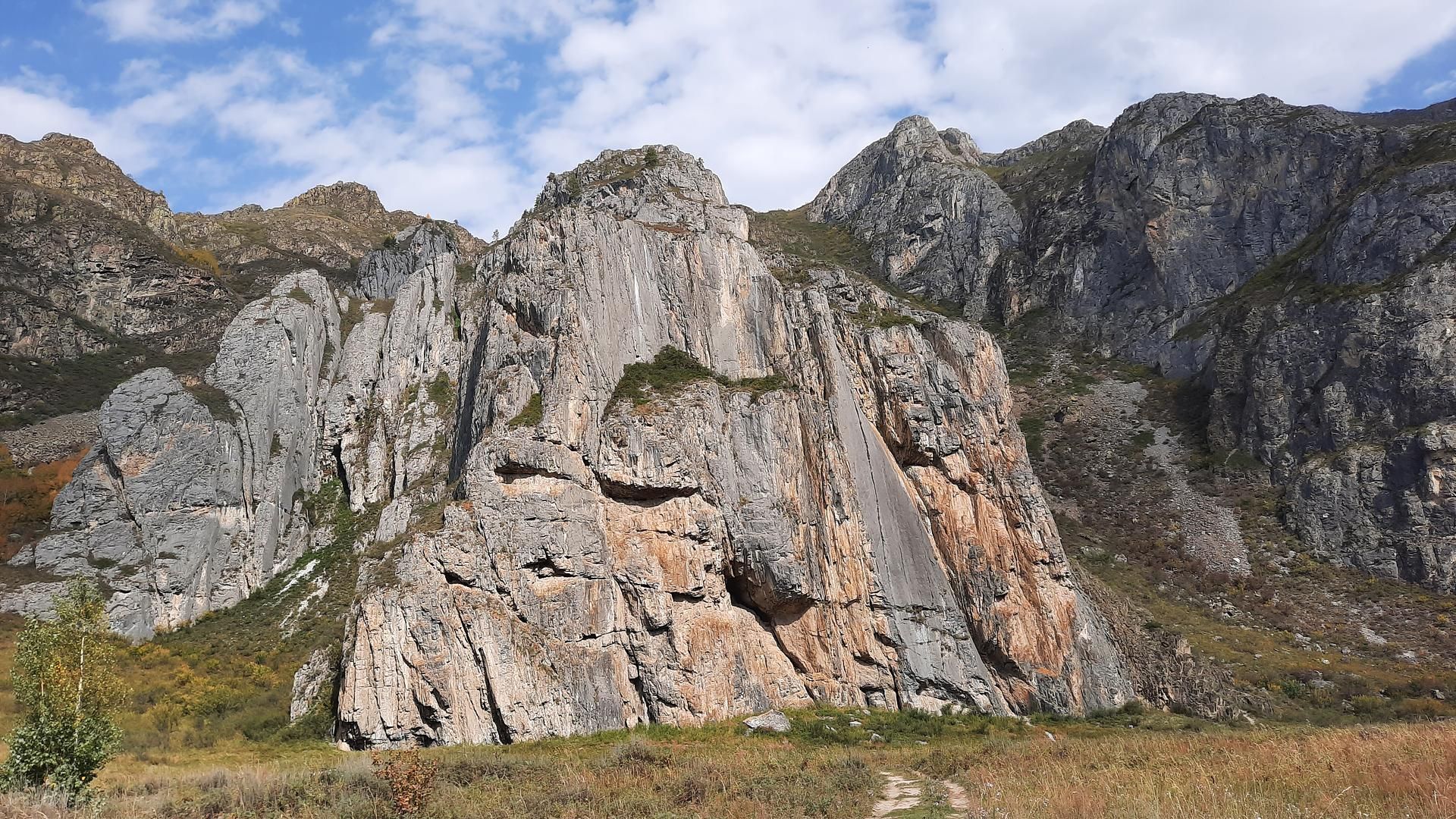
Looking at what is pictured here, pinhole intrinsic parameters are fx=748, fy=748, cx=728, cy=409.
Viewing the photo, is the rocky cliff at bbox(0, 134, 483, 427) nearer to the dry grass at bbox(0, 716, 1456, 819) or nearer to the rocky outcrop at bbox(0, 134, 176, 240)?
the rocky outcrop at bbox(0, 134, 176, 240)

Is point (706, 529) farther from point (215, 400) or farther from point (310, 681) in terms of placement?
point (215, 400)

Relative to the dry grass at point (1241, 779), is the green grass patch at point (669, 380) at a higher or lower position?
higher

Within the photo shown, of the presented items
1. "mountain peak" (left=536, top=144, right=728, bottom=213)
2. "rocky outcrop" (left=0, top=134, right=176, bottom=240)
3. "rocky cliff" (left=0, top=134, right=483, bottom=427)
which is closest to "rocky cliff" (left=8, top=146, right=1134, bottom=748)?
"mountain peak" (left=536, top=144, right=728, bottom=213)

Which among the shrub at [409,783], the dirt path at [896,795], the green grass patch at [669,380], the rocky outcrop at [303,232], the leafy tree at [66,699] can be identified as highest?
the rocky outcrop at [303,232]

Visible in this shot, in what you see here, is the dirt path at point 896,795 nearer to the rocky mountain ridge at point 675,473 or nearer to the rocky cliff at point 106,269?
the rocky mountain ridge at point 675,473

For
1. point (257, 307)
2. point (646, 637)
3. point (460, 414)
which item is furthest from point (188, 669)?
point (257, 307)

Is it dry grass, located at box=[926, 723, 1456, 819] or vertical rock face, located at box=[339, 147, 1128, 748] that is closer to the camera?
dry grass, located at box=[926, 723, 1456, 819]

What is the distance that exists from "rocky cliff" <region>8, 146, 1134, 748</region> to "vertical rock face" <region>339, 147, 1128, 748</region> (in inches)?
4.9

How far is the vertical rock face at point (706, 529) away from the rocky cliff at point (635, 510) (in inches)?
4.9

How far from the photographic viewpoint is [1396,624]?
45844 mm

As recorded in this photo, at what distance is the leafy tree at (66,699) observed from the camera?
15.1 meters

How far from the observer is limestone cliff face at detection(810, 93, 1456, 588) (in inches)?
2146

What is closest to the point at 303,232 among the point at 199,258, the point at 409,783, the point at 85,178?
the point at 199,258

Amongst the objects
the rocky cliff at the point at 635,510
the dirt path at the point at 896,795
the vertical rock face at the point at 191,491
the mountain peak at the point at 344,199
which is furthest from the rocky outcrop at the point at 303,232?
the dirt path at the point at 896,795
